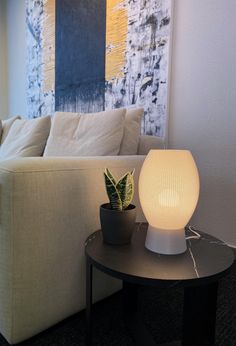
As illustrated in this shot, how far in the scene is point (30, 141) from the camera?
1.81m

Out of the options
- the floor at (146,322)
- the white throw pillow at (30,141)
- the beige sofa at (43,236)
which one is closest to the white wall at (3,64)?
the white throw pillow at (30,141)

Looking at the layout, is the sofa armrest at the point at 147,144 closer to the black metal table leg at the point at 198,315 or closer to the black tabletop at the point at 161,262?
the black tabletop at the point at 161,262

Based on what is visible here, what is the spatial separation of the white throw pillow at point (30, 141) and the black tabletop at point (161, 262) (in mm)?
1070

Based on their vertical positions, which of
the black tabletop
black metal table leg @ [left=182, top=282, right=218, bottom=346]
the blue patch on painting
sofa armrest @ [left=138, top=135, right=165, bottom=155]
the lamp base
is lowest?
black metal table leg @ [left=182, top=282, right=218, bottom=346]

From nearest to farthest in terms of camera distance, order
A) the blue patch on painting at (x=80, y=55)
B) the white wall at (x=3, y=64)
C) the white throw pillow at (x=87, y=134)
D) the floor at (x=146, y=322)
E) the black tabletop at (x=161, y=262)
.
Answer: the black tabletop at (x=161, y=262) < the floor at (x=146, y=322) < the white throw pillow at (x=87, y=134) < the blue patch on painting at (x=80, y=55) < the white wall at (x=3, y=64)

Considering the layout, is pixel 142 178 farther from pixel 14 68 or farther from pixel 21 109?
pixel 14 68

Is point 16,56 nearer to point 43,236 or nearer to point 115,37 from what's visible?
point 115,37

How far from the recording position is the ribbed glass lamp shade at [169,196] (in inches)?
30.1

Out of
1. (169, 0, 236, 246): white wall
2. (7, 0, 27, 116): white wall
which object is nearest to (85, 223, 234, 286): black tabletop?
(169, 0, 236, 246): white wall

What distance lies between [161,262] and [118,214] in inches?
7.6

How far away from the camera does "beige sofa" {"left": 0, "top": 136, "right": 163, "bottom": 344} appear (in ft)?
2.64

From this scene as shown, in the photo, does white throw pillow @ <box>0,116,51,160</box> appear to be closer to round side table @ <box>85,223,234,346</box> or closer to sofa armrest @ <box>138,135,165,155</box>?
sofa armrest @ <box>138,135,165,155</box>

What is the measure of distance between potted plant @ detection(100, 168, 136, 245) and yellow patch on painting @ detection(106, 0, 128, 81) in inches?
49.6

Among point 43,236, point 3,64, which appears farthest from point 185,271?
point 3,64
